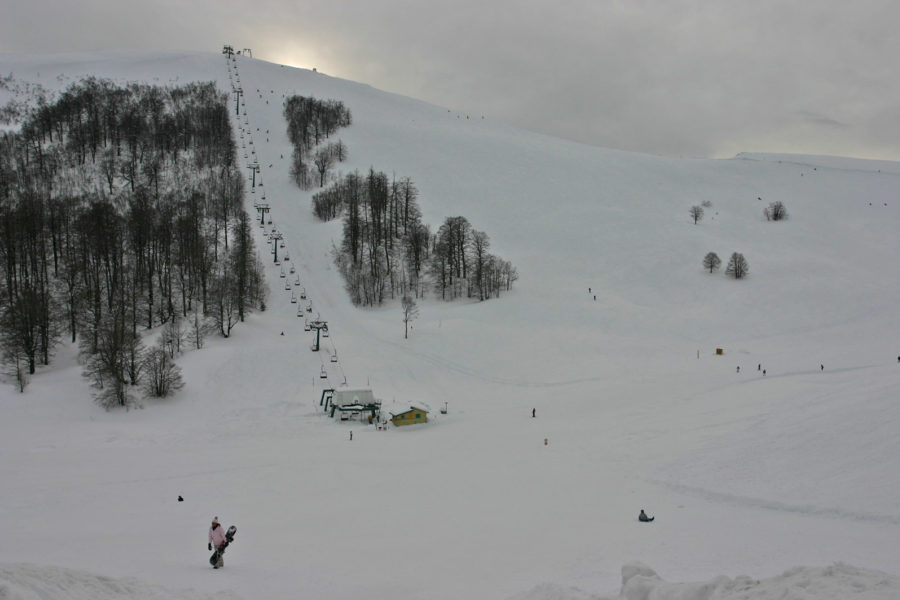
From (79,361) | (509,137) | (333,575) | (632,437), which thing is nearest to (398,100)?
(509,137)

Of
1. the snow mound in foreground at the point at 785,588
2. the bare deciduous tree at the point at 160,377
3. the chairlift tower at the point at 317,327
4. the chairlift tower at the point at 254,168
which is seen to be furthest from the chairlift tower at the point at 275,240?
the snow mound in foreground at the point at 785,588

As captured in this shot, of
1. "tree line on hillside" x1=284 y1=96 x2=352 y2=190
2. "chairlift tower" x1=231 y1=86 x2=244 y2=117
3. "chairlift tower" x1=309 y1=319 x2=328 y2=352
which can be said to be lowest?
"chairlift tower" x1=309 y1=319 x2=328 y2=352

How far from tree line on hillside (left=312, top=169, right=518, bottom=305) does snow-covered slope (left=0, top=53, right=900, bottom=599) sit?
3.25 m

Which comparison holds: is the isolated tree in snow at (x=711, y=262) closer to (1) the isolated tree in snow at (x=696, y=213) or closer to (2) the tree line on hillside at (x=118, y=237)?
(1) the isolated tree in snow at (x=696, y=213)

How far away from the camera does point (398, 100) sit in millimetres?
152500

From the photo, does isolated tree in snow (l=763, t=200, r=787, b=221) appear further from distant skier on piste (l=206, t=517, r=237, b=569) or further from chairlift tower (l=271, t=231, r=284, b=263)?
distant skier on piste (l=206, t=517, r=237, b=569)

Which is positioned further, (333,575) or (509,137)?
(509,137)

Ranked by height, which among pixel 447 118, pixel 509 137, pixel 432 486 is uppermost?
pixel 447 118

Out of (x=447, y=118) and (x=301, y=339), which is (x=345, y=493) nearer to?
(x=301, y=339)

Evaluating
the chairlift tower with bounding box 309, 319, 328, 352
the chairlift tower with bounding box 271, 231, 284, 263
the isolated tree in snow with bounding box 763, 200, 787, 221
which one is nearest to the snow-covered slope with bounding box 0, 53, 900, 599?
the chairlift tower with bounding box 309, 319, 328, 352

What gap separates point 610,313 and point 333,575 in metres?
49.5

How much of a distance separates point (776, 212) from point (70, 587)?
100 meters

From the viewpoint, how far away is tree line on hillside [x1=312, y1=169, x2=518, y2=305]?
224 feet

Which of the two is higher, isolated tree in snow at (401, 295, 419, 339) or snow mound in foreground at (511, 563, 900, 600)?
isolated tree in snow at (401, 295, 419, 339)
